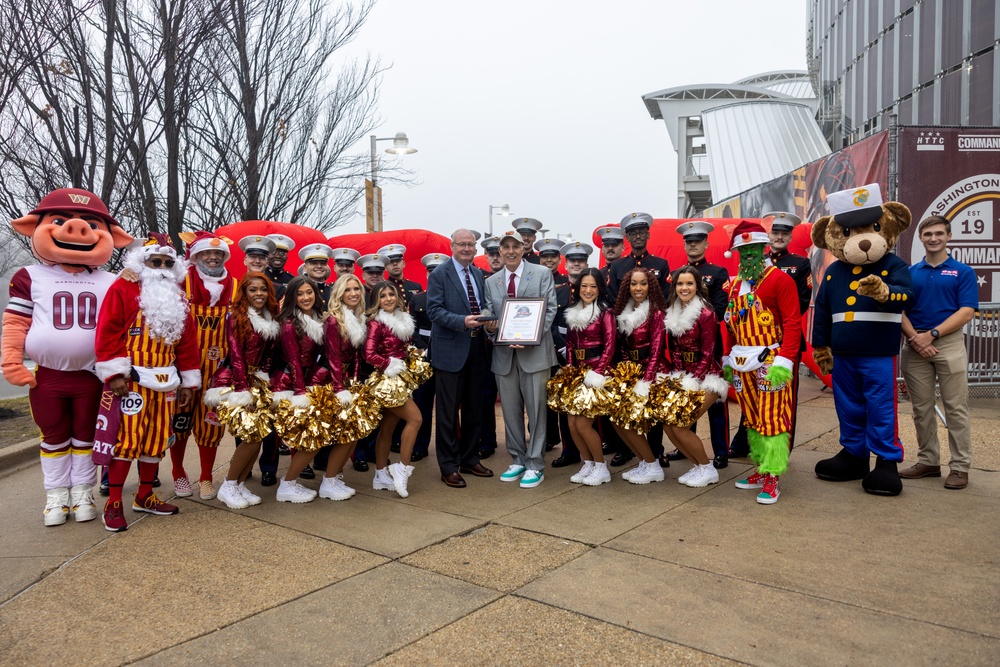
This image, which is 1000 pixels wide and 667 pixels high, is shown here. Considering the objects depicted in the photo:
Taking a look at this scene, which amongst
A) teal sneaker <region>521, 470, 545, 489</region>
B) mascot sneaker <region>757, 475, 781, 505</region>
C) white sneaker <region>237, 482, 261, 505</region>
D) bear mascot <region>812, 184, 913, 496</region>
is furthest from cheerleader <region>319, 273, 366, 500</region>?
bear mascot <region>812, 184, 913, 496</region>

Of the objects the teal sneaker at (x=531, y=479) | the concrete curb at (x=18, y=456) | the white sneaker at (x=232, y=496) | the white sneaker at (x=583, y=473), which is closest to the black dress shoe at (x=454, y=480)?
the teal sneaker at (x=531, y=479)

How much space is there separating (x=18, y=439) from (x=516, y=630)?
687 cm

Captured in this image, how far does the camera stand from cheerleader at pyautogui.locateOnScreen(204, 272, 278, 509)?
5.02 metres

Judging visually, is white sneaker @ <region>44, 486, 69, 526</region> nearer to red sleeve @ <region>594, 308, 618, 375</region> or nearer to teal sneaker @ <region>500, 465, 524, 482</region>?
teal sneaker @ <region>500, 465, 524, 482</region>

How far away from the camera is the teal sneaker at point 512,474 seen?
18.9ft

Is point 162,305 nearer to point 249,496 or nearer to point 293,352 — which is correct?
point 293,352

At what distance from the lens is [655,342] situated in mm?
5371

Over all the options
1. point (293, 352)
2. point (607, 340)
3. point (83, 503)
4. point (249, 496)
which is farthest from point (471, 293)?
point (83, 503)

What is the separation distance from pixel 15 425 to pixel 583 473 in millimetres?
7082

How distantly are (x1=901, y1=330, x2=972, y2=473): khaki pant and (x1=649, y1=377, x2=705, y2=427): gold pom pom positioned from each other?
1.65 m

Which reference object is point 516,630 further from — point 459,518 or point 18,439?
point 18,439

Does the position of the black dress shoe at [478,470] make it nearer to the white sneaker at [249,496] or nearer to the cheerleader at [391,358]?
the cheerleader at [391,358]

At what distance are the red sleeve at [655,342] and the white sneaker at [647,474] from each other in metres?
0.72

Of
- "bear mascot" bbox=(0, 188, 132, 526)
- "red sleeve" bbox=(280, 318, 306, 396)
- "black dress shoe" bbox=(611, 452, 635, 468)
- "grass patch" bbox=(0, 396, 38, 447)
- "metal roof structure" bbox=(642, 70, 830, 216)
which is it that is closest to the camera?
"bear mascot" bbox=(0, 188, 132, 526)
